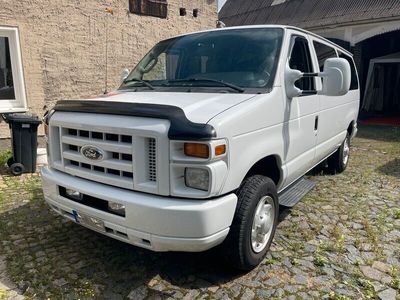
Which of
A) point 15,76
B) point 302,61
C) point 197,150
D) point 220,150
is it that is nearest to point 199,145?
point 197,150

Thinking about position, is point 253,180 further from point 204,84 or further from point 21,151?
point 21,151

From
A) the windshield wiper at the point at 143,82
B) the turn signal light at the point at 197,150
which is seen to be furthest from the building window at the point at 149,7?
the turn signal light at the point at 197,150

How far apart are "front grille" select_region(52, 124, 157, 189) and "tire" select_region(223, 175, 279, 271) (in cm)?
76

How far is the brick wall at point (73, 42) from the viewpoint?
6953 millimetres

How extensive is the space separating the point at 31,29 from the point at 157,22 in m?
3.12

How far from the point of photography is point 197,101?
274cm

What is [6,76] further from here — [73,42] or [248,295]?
[248,295]

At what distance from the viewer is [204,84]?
3262 millimetres

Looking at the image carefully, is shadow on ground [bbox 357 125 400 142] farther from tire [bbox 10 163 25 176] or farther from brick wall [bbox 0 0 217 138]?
tire [bbox 10 163 25 176]

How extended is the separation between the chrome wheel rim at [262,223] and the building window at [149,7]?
6868 millimetres

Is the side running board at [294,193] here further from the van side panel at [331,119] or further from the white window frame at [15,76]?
the white window frame at [15,76]

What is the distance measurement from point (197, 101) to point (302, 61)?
1.72 meters

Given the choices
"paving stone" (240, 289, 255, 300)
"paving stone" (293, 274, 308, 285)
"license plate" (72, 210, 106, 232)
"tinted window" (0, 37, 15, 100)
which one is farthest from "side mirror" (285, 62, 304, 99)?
"tinted window" (0, 37, 15, 100)

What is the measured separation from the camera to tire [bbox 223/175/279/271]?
8.89 ft
